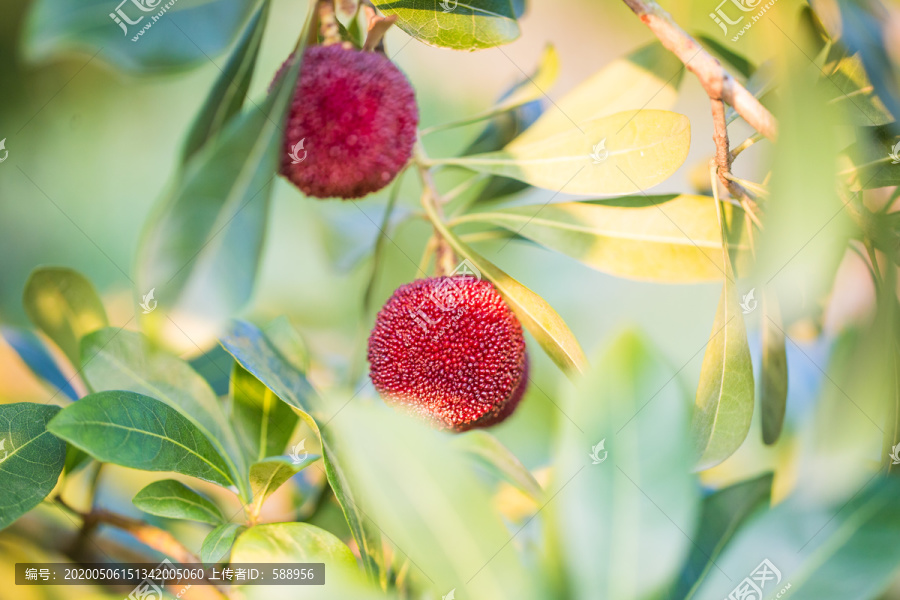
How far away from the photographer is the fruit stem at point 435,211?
533 millimetres

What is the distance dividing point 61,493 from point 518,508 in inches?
16.1

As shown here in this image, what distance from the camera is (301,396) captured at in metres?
0.43

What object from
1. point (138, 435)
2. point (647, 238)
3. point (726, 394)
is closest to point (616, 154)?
point (647, 238)

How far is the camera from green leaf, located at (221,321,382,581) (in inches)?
14.6

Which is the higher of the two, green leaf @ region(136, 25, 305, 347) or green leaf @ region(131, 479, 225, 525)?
green leaf @ region(136, 25, 305, 347)

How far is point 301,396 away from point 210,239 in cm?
17

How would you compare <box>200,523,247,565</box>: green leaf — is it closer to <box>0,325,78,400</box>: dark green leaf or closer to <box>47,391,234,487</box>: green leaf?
<box>47,391,234,487</box>: green leaf

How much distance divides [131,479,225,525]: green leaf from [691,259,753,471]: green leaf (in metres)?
0.35

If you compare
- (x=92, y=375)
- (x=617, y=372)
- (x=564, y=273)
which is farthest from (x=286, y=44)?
(x=617, y=372)

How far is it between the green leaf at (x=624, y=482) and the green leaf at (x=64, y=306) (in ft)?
1.61

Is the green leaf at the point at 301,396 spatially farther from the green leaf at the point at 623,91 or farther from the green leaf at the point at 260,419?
the green leaf at the point at 623,91

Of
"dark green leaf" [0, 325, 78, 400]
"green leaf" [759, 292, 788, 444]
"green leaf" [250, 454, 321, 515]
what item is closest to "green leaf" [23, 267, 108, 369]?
"dark green leaf" [0, 325, 78, 400]
